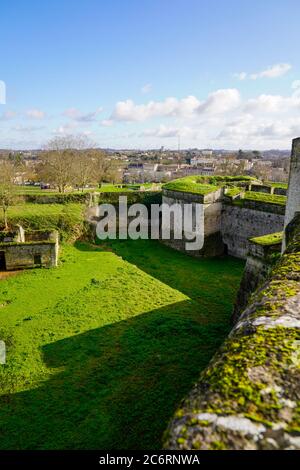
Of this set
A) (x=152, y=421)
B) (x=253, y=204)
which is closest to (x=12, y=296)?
(x=152, y=421)

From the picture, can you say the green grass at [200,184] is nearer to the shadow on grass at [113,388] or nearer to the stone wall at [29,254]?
the stone wall at [29,254]

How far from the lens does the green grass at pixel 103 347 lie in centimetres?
688

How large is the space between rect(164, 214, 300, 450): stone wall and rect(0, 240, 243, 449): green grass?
4.07 meters

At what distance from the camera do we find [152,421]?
22.5 ft

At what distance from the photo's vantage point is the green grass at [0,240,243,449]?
6.88 meters

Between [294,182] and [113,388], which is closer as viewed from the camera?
[113,388]

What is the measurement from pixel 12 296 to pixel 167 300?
628cm

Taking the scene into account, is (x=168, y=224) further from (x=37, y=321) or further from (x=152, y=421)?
(x=152, y=421)

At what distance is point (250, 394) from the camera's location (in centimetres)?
271
